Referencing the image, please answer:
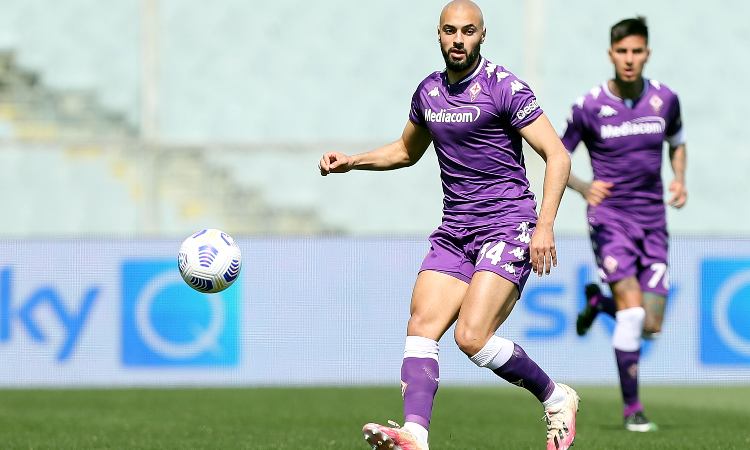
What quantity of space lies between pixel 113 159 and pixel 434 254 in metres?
10.2

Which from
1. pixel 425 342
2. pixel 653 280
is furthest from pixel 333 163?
pixel 653 280

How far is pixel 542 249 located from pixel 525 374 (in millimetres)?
787

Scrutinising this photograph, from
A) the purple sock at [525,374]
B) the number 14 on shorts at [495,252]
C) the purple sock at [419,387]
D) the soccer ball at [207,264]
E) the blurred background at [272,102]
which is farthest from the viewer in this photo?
the blurred background at [272,102]

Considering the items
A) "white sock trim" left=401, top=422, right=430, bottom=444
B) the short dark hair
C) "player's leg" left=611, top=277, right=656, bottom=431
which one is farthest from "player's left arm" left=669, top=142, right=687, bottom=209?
"white sock trim" left=401, top=422, right=430, bottom=444

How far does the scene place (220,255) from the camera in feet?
22.9

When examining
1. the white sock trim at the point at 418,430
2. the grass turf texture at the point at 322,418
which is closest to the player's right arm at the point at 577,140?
the grass turf texture at the point at 322,418

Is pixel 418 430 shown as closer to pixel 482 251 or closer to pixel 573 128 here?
pixel 482 251

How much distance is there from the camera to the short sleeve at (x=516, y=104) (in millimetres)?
6250

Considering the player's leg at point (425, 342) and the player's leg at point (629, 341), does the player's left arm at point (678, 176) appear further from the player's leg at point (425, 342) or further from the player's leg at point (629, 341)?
the player's leg at point (425, 342)

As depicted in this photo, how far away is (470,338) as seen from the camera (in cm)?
621

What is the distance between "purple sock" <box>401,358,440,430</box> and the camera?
6.05 metres

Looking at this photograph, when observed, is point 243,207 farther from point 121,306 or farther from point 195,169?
point 121,306

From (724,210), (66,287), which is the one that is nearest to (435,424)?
(66,287)

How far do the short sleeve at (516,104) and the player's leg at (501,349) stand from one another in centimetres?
67
